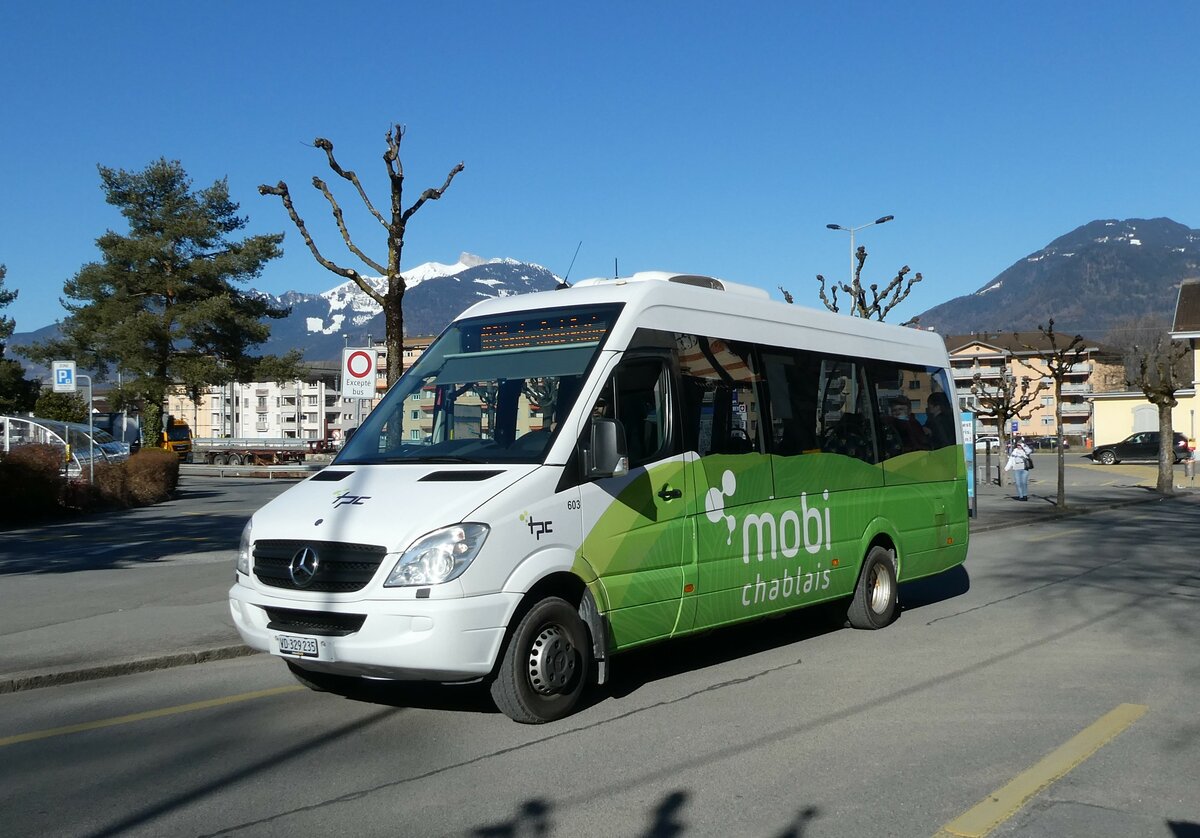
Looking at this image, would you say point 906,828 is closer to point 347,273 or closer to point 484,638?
point 484,638

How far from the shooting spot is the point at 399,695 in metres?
7.81

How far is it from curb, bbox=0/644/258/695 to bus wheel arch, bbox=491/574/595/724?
10.9 feet

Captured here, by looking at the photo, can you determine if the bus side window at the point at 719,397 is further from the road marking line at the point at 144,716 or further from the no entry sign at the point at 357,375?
the no entry sign at the point at 357,375

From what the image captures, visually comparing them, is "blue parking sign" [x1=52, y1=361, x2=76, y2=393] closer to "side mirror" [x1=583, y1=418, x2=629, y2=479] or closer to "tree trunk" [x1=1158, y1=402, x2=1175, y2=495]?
"side mirror" [x1=583, y1=418, x2=629, y2=479]

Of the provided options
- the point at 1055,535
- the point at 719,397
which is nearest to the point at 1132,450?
the point at 1055,535

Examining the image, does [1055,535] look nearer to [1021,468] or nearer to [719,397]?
[1021,468]

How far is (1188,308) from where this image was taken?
63000mm

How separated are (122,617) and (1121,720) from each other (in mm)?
8381

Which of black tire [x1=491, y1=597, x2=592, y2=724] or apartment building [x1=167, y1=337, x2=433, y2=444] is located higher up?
apartment building [x1=167, y1=337, x2=433, y2=444]

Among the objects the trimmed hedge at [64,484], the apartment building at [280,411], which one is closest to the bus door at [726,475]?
the trimmed hedge at [64,484]

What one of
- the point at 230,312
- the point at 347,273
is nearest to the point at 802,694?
the point at 347,273

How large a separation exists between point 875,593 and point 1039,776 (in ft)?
16.0

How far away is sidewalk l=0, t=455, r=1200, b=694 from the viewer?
339 inches

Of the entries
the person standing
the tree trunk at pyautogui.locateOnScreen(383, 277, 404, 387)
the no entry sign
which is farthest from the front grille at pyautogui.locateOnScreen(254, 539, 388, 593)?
the person standing
